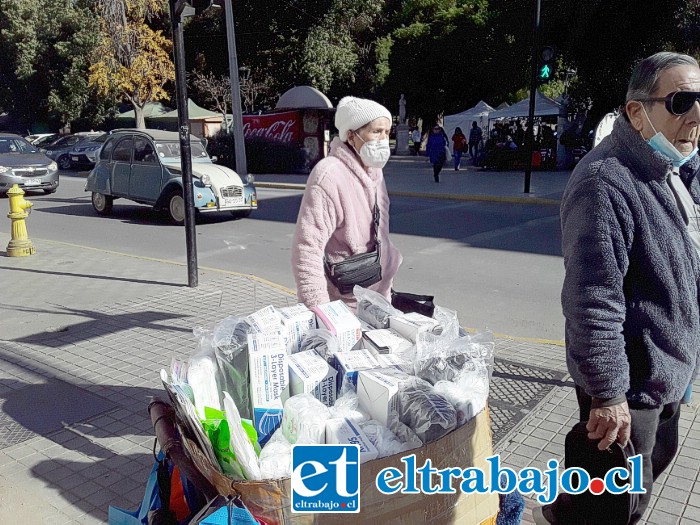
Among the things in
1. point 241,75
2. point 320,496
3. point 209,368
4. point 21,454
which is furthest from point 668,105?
point 241,75

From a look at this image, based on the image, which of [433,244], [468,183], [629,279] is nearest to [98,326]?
[629,279]

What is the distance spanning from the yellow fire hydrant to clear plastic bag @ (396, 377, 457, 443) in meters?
8.78

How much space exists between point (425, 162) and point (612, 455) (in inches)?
1031

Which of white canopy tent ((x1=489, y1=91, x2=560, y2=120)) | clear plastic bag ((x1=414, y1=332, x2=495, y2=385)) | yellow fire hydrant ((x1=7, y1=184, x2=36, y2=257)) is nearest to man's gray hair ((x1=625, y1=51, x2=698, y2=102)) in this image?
clear plastic bag ((x1=414, y1=332, x2=495, y2=385))

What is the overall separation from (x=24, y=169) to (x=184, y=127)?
12.3 metres

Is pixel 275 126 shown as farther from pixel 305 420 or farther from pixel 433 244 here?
pixel 305 420

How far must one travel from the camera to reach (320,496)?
190cm

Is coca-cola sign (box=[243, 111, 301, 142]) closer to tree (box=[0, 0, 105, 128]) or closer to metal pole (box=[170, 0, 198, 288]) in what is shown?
metal pole (box=[170, 0, 198, 288])

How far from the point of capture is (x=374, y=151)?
10.4 ft

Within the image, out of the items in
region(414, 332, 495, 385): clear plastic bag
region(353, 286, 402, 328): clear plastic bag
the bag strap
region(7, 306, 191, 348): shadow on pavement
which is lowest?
region(7, 306, 191, 348): shadow on pavement

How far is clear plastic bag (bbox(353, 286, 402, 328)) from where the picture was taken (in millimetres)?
2744

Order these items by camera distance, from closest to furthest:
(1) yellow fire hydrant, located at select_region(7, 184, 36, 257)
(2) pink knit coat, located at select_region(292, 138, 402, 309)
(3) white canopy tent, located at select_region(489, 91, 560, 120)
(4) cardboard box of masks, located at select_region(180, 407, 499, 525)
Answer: (4) cardboard box of masks, located at select_region(180, 407, 499, 525) → (2) pink knit coat, located at select_region(292, 138, 402, 309) → (1) yellow fire hydrant, located at select_region(7, 184, 36, 257) → (3) white canopy tent, located at select_region(489, 91, 560, 120)

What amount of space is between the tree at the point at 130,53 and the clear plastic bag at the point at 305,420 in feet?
102

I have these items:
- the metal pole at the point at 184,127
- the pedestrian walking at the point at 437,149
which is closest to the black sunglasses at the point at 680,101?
the metal pole at the point at 184,127
